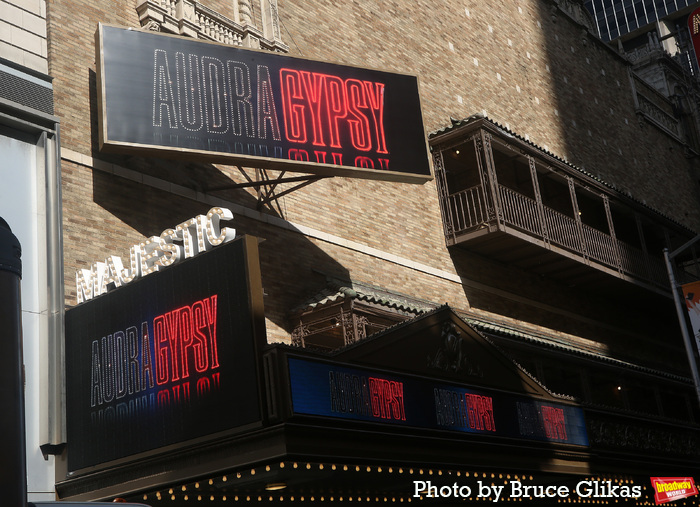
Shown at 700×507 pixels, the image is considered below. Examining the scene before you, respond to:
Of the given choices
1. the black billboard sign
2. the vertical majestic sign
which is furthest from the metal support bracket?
the vertical majestic sign

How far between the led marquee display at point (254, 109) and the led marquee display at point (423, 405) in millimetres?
5000

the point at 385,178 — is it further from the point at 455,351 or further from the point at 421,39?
the point at 421,39

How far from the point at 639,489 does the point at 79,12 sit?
15922 millimetres

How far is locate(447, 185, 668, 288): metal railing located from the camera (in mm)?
22094

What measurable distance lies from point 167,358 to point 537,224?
13.5 m

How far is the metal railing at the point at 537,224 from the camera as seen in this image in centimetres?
2209

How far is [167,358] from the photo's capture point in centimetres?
1198

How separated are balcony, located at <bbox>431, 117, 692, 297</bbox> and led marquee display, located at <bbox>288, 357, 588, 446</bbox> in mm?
6444

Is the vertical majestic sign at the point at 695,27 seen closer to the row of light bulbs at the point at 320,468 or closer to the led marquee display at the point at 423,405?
the led marquee display at the point at 423,405

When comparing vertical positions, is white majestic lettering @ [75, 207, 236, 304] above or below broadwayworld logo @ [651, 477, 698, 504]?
above

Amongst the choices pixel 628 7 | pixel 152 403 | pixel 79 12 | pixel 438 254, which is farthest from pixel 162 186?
pixel 628 7

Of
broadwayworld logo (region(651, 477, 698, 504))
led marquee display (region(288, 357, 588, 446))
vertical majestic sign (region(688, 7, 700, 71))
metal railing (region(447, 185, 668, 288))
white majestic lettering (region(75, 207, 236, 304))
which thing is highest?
vertical majestic sign (region(688, 7, 700, 71))

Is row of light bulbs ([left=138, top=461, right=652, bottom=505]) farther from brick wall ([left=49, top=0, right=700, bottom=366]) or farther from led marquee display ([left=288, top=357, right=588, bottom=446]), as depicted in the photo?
brick wall ([left=49, top=0, right=700, bottom=366])

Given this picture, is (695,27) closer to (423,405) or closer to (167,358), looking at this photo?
(423,405)
